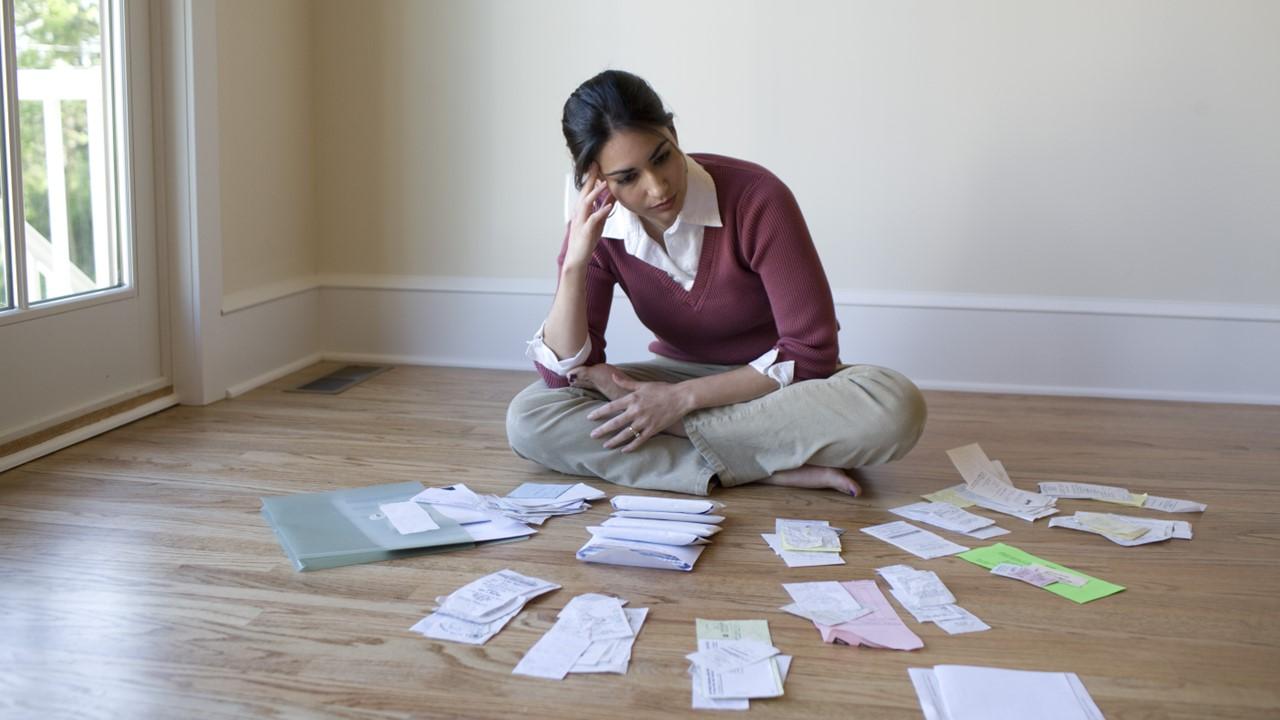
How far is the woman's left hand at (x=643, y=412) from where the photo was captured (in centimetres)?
243

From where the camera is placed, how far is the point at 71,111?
9.06 ft

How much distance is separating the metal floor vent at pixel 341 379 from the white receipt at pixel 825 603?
193 centimetres

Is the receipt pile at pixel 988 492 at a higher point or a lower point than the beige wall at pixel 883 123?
lower

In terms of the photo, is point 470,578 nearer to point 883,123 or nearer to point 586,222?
point 586,222

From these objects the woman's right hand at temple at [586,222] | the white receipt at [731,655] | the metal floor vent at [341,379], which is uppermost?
the woman's right hand at temple at [586,222]

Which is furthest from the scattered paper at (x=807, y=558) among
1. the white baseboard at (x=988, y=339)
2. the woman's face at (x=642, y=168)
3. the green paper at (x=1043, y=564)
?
the white baseboard at (x=988, y=339)

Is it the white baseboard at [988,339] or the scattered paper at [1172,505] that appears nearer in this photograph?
the scattered paper at [1172,505]

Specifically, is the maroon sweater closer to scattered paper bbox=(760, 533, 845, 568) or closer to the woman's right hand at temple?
the woman's right hand at temple

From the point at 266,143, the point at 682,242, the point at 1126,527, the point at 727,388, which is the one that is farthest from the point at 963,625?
the point at 266,143

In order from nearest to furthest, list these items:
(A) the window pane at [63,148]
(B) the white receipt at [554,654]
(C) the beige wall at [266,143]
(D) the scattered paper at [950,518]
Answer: (B) the white receipt at [554,654], (D) the scattered paper at [950,518], (A) the window pane at [63,148], (C) the beige wall at [266,143]

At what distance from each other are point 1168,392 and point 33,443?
3157 millimetres

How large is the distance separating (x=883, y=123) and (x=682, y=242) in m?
1.39

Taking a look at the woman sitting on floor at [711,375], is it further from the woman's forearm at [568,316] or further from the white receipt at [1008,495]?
the white receipt at [1008,495]

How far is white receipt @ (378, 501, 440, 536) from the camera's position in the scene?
2.16 meters
